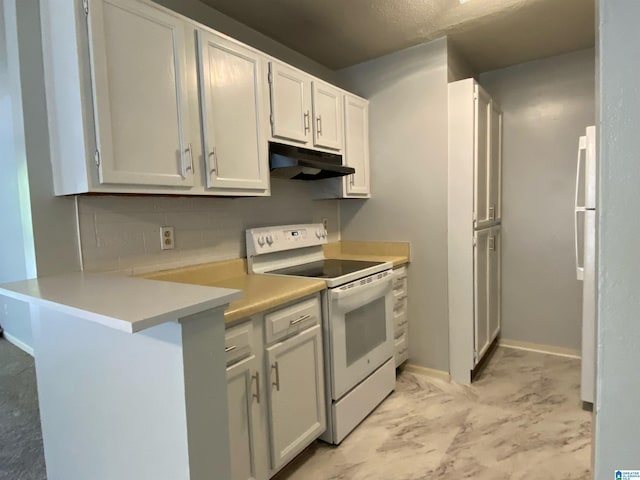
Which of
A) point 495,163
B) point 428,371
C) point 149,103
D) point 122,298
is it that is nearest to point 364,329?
point 428,371

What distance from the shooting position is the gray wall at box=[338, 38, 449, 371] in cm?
264

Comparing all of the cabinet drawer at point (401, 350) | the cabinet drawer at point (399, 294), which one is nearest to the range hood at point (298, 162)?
the cabinet drawer at point (399, 294)

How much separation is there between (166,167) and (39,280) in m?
0.63

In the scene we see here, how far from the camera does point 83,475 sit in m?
1.31

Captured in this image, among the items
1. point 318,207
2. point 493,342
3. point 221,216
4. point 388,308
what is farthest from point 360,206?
point 493,342

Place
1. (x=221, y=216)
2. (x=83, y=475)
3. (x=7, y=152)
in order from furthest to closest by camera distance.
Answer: (x=7, y=152)
(x=221, y=216)
(x=83, y=475)

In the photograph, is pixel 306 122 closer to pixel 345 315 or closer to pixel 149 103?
pixel 149 103

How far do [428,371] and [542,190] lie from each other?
1.81 metres

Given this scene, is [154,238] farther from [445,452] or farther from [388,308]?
[445,452]

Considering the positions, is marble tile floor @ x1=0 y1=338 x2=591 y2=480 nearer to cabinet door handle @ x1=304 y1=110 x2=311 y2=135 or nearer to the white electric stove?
the white electric stove

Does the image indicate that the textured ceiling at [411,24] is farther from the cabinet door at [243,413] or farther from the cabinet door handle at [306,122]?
the cabinet door at [243,413]

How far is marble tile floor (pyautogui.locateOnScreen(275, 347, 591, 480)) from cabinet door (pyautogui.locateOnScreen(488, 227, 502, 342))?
1.59ft

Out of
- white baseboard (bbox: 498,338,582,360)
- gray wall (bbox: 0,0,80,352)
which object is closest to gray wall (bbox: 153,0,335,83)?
gray wall (bbox: 0,0,80,352)

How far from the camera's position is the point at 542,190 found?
314cm
